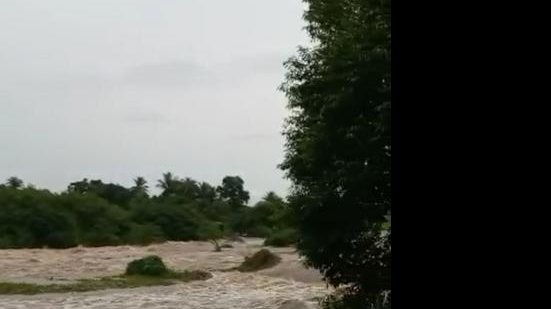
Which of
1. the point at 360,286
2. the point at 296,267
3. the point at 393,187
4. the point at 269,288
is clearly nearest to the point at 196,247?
the point at 296,267

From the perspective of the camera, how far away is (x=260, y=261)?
67.1 feet

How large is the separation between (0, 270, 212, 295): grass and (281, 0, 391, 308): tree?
10.1 metres

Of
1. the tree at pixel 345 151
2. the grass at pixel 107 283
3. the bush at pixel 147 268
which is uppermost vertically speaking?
the tree at pixel 345 151

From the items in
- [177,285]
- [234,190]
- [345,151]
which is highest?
[234,190]

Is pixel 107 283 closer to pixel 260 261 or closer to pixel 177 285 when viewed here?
pixel 177 285

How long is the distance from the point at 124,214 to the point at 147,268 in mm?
8514

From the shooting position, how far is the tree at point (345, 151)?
679 centimetres

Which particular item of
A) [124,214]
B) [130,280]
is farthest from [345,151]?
[124,214]

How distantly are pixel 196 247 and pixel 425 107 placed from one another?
25.4 metres

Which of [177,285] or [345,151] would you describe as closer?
[345,151]

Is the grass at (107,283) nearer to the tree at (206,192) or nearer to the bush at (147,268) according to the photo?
the bush at (147,268)

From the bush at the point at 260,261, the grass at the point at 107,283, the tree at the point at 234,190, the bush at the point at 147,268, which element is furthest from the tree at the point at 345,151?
the tree at the point at 234,190

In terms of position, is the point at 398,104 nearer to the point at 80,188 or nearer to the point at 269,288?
the point at 269,288

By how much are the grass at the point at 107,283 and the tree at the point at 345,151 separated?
10.1 metres
